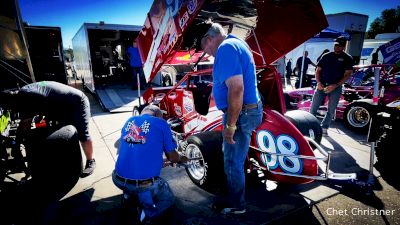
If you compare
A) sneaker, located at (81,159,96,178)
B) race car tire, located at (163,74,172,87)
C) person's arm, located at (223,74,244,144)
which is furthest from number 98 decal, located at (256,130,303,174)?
race car tire, located at (163,74,172,87)

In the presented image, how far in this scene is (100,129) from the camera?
569 centimetres

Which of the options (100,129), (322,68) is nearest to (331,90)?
(322,68)

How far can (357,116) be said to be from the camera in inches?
213

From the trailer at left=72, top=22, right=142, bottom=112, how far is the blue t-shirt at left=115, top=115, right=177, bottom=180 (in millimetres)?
5455

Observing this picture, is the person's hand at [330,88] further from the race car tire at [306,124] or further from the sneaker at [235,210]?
the sneaker at [235,210]

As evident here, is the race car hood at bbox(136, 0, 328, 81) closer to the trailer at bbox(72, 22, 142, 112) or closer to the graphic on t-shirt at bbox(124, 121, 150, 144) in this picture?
the graphic on t-shirt at bbox(124, 121, 150, 144)

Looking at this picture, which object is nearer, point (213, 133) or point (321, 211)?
point (321, 211)

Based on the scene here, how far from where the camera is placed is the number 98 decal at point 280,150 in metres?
2.52

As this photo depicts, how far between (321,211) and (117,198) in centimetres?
232

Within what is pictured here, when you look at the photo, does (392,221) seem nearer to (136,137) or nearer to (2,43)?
(136,137)

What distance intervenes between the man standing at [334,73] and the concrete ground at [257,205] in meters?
1.59

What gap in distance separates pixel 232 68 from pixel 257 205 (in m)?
1.62

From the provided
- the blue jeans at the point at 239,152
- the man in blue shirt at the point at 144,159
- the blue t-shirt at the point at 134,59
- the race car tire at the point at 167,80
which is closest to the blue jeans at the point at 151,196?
the man in blue shirt at the point at 144,159

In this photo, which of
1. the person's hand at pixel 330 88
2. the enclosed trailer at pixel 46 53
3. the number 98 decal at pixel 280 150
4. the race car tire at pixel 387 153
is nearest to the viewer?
the number 98 decal at pixel 280 150
